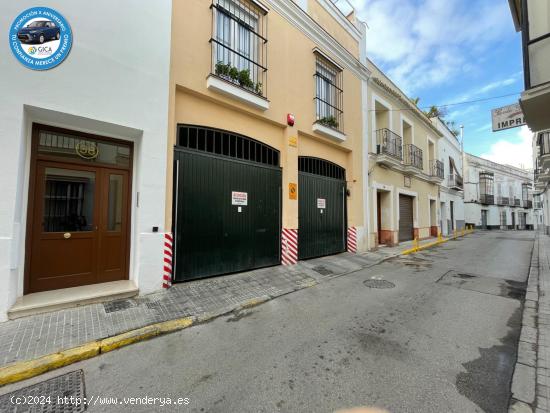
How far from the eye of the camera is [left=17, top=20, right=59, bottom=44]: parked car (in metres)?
3.86

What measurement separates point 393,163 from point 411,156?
3.52m

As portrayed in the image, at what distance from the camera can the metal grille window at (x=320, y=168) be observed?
28.4 ft

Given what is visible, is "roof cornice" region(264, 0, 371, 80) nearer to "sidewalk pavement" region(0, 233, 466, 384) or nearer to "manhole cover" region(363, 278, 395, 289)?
"sidewalk pavement" region(0, 233, 466, 384)

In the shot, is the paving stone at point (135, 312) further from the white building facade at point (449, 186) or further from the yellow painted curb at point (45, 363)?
the white building facade at point (449, 186)

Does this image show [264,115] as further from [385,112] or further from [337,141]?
[385,112]

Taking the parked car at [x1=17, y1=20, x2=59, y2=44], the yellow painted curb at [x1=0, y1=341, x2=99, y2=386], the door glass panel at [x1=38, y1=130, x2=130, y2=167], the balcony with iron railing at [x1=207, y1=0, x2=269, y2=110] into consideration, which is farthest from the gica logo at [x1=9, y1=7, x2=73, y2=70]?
the yellow painted curb at [x1=0, y1=341, x2=99, y2=386]

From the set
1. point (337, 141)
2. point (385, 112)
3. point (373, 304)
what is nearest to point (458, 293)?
point (373, 304)

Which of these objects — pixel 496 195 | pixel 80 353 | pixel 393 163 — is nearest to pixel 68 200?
pixel 80 353

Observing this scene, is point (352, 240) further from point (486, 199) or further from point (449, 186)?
point (486, 199)

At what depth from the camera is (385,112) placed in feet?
43.5

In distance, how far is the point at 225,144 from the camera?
254 inches

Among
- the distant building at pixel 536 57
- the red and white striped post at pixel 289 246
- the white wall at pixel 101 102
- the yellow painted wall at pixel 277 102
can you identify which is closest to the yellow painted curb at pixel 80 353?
the white wall at pixel 101 102

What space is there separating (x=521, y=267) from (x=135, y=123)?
39.7ft

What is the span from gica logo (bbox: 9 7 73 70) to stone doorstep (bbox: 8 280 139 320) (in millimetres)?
3626
